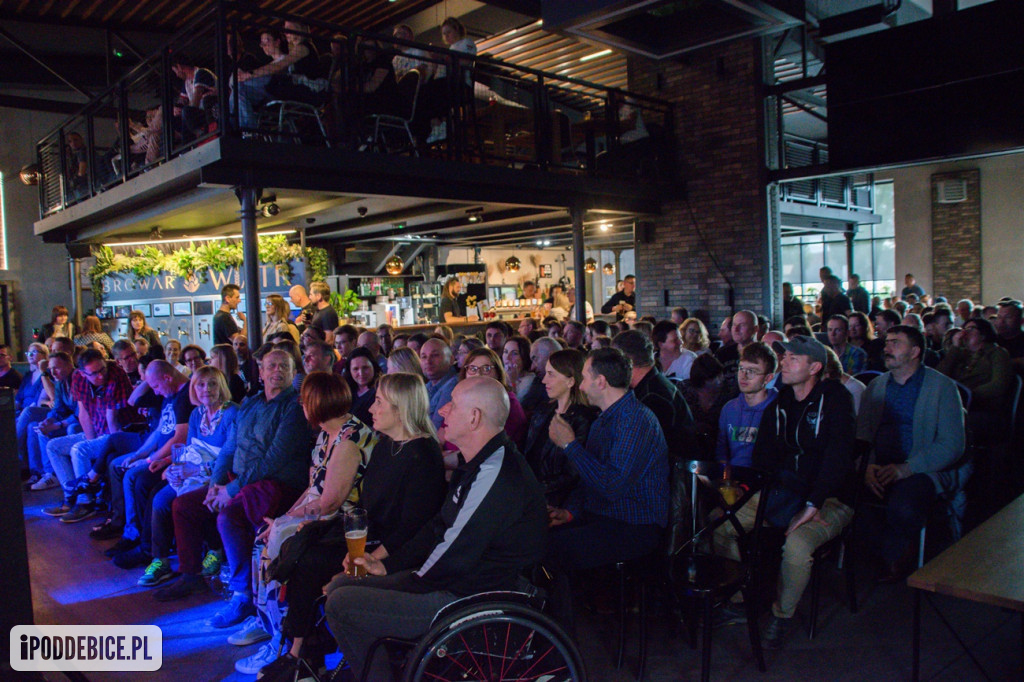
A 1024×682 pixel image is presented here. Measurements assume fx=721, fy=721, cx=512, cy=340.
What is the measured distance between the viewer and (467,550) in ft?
8.18

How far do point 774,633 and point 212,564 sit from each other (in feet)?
10.4

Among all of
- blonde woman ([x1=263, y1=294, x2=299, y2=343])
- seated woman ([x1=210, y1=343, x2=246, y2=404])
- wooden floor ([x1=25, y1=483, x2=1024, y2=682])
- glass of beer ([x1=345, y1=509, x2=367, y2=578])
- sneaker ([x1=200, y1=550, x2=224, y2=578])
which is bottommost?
wooden floor ([x1=25, y1=483, x2=1024, y2=682])

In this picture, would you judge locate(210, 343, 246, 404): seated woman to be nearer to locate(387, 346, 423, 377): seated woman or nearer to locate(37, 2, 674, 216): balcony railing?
locate(387, 346, 423, 377): seated woman

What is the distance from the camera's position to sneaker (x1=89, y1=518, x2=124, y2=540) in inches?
215

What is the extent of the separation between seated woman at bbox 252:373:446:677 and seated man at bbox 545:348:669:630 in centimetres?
56

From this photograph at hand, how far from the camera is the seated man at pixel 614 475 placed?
3047mm

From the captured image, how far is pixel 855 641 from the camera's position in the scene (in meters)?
3.38

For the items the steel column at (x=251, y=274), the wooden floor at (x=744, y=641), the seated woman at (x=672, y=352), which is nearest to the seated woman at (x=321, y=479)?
the wooden floor at (x=744, y=641)

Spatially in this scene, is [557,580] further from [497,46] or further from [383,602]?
[497,46]

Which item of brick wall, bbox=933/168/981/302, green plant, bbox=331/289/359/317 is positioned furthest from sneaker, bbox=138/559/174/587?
brick wall, bbox=933/168/981/302

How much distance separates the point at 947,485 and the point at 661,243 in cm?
761

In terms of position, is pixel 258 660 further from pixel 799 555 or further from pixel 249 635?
pixel 799 555

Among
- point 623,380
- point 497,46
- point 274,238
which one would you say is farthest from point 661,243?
point 623,380

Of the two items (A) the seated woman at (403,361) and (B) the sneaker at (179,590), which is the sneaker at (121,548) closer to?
(B) the sneaker at (179,590)
